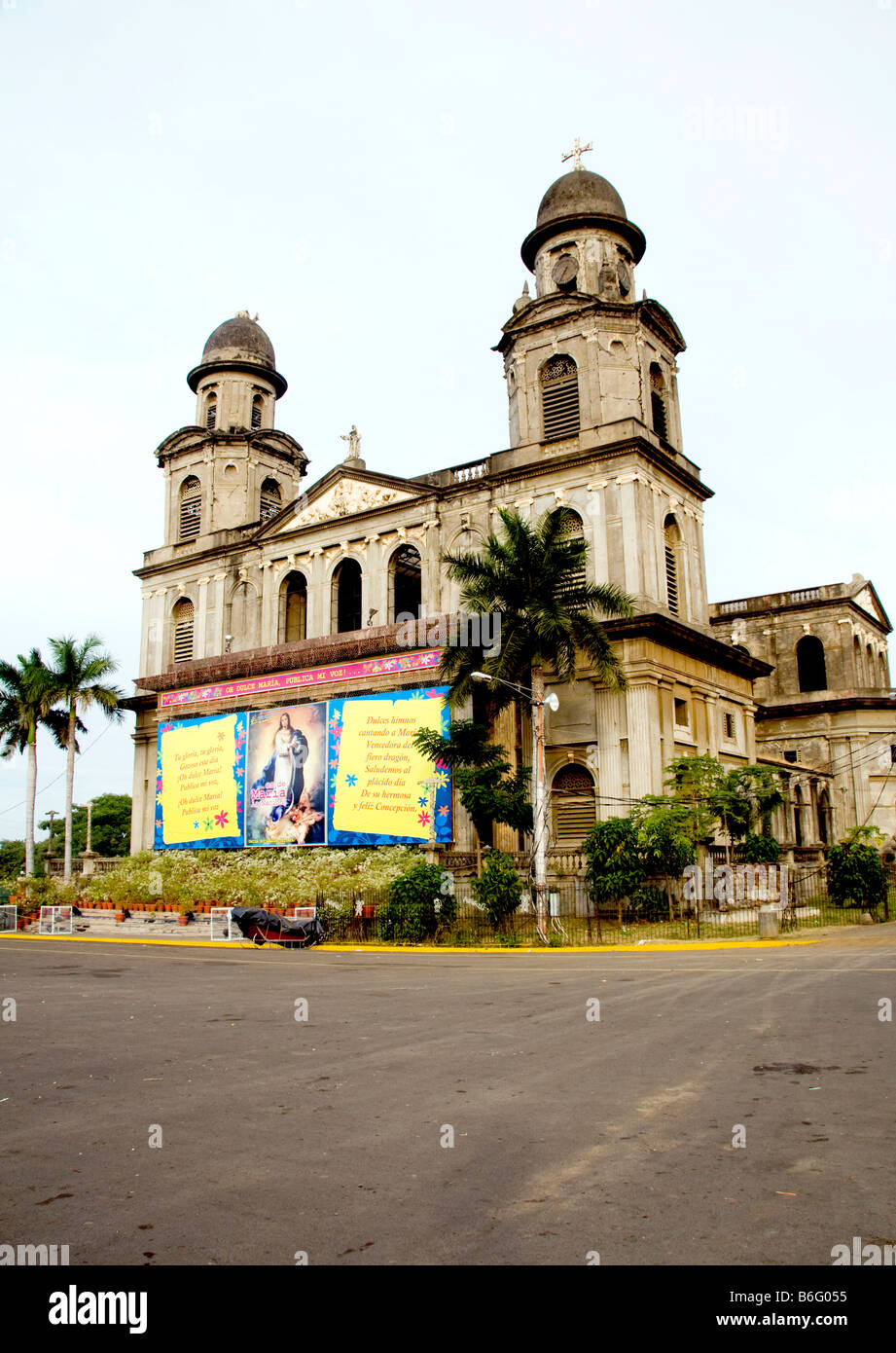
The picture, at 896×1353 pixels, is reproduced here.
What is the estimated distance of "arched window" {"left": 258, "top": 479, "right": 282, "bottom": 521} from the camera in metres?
47.6

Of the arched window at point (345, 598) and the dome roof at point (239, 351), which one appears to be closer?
the arched window at point (345, 598)

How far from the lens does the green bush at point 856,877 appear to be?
29359 mm

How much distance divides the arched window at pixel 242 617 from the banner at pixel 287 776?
724 cm

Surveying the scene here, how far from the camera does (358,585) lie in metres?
43.4

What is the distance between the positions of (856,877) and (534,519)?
51.5 ft

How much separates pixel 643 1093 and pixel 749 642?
49222 millimetres

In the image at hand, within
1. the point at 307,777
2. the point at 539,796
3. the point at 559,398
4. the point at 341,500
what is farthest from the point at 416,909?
the point at 341,500

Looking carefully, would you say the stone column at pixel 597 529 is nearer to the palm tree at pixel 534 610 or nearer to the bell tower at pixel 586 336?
the bell tower at pixel 586 336

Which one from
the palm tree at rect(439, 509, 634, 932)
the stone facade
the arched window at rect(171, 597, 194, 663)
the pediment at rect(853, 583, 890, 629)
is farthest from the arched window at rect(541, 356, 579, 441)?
the pediment at rect(853, 583, 890, 629)

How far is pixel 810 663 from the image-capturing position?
52.6 m

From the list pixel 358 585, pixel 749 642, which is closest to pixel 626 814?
pixel 358 585

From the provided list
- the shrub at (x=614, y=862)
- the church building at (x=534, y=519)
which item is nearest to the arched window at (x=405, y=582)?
the church building at (x=534, y=519)

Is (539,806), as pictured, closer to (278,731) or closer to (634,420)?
(278,731)

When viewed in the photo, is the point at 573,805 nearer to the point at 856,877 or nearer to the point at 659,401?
the point at 856,877
